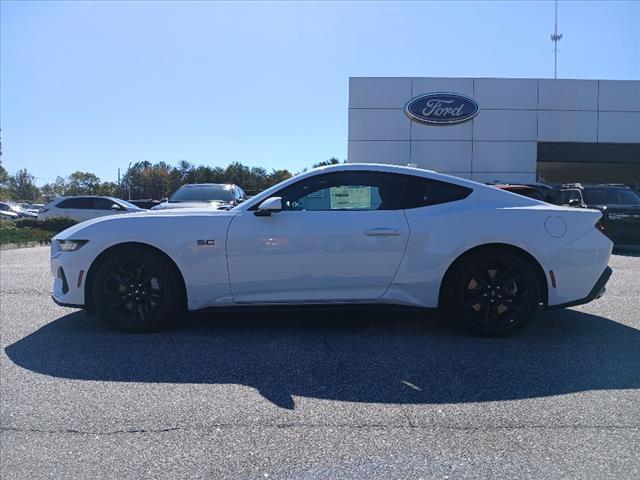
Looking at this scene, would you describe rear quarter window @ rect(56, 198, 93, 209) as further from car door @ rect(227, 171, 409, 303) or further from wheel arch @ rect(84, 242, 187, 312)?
car door @ rect(227, 171, 409, 303)

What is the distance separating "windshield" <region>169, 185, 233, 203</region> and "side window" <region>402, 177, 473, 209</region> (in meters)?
7.06

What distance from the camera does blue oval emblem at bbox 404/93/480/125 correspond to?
858 inches

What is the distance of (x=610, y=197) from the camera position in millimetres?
13719

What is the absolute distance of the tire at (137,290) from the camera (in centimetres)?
513

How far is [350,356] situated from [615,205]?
11614 millimetres

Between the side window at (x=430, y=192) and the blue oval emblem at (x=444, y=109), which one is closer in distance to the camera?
the side window at (x=430, y=192)

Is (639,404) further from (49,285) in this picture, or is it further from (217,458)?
(49,285)

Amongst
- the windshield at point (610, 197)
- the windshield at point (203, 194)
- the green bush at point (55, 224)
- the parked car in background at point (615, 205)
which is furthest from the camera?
the green bush at point (55, 224)

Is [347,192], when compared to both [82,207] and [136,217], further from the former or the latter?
[82,207]

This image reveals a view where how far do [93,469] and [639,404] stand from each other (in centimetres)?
347

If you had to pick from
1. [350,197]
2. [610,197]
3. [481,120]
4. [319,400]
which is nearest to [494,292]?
[350,197]

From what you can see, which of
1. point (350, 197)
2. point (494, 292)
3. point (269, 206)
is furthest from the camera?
point (350, 197)

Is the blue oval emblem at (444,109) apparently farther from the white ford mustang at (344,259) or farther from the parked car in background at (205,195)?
the white ford mustang at (344,259)

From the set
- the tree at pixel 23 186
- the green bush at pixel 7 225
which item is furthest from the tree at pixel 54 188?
the green bush at pixel 7 225
